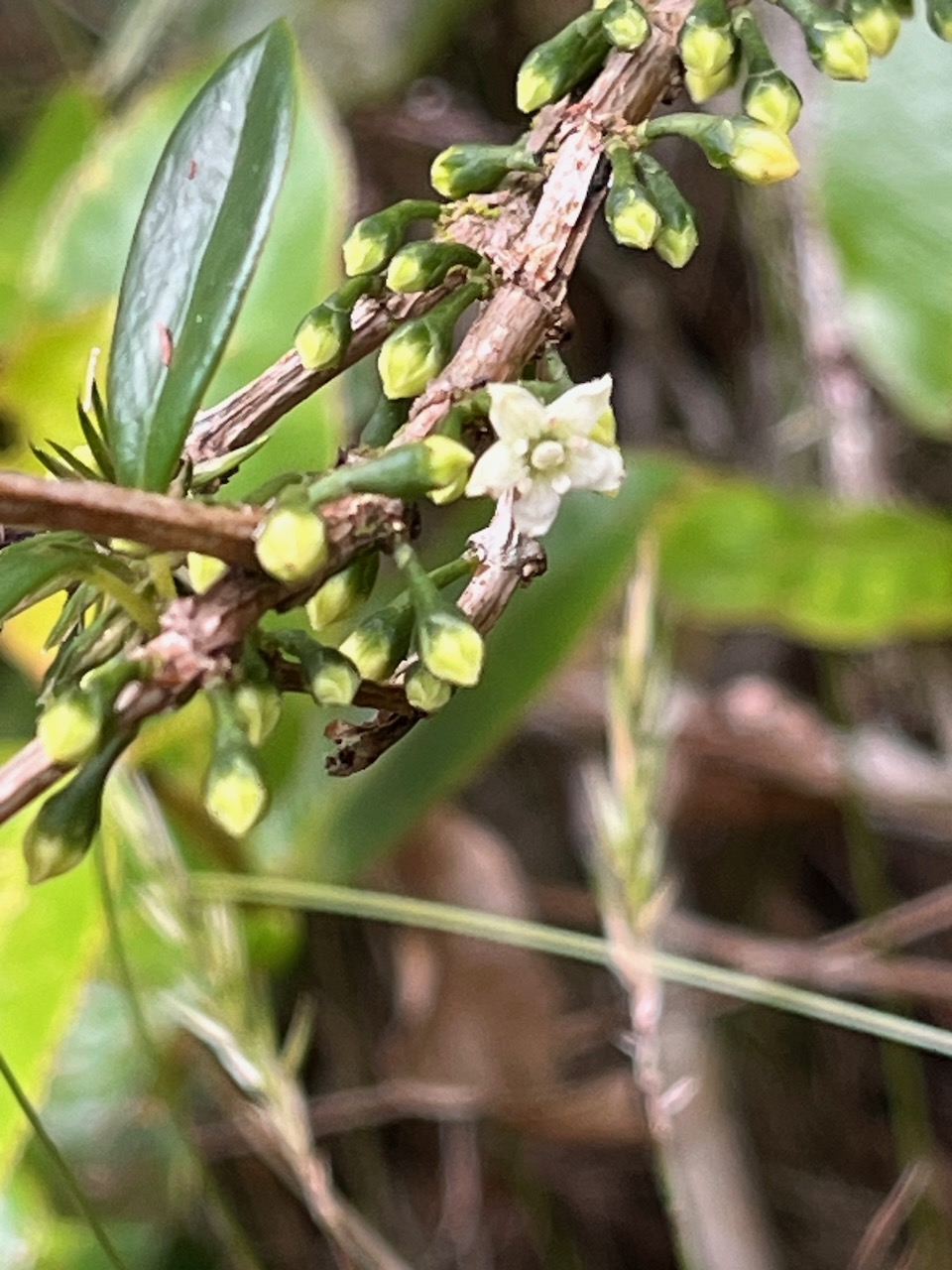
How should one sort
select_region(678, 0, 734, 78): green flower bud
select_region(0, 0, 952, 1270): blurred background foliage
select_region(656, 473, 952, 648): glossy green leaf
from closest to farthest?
1. select_region(678, 0, 734, 78): green flower bud
2. select_region(0, 0, 952, 1270): blurred background foliage
3. select_region(656, 473, 952, 648): glossy green leaf

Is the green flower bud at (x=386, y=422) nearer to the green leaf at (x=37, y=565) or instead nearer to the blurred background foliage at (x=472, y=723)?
the green leaf at (x=37, y=565)

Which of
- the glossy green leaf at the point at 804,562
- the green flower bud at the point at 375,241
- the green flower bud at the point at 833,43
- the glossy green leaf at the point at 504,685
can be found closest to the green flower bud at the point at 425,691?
the green flower bud at the point at 375,241

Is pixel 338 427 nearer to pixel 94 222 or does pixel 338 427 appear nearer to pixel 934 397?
pixel 94 222

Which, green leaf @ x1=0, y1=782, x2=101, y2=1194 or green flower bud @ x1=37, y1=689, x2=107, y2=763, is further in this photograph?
green leaf @ x1=0, y1=782, x2=101, y2=1194

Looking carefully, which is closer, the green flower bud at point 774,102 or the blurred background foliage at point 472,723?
the green flower bud at point 774,102

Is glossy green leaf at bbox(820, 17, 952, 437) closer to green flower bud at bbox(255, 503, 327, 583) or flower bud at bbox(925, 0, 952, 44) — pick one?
flower bud at bbox(925, 0, 952, 44)

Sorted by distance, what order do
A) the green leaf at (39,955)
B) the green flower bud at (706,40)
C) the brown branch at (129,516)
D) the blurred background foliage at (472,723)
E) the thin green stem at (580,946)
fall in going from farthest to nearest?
the blurred background foliage at (472,723)
the green leaf at (39,955)
the thin green stem at (580,946)
the green flower bud at (706,40)
the brown branch at (129,516)

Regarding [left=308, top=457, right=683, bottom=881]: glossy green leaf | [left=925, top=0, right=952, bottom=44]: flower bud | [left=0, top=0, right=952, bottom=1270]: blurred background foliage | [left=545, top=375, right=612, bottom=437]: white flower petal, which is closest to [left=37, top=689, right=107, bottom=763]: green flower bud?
[left=545, top=375, right=612, bottom=437]: white flower petal
